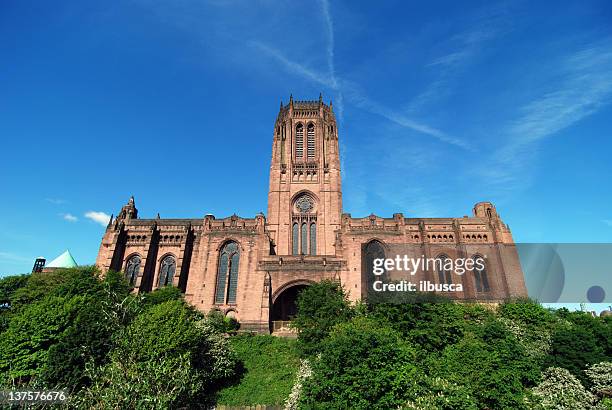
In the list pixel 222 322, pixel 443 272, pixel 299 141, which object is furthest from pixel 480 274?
pixel 299 141

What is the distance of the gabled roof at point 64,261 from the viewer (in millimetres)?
47438

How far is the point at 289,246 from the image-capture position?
4384 cm

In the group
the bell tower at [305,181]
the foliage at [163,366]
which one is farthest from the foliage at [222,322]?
the bell tower at [305,181]

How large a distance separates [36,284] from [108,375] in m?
26.8

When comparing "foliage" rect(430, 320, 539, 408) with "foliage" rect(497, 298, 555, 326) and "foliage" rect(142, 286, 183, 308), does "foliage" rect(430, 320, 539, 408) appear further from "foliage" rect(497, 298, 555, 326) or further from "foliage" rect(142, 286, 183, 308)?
"foliage" rect(142, 286, 183, 308)

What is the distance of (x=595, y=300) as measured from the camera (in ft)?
83.5

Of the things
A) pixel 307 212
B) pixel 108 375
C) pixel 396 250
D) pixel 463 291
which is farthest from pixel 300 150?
pixel 108 375

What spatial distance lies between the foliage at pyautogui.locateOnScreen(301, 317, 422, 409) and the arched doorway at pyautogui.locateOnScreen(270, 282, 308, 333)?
49.7 ft

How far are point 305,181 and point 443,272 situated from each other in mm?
20742

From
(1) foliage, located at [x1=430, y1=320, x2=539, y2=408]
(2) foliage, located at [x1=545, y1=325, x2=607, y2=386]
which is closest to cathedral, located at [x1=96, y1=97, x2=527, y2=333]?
(2) foliage, located at [x1=545, y1=325, x2=607, y2=386]

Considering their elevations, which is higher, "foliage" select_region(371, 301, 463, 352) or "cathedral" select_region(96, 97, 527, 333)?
"cathedral" select_region(96, 97, 527, 333)

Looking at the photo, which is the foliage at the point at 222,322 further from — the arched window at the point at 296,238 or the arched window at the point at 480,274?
the arched window at the point at 480,274

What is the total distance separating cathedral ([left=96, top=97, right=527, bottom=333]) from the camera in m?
36.2

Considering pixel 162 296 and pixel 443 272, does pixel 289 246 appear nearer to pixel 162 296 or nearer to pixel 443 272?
pixel 162 296
